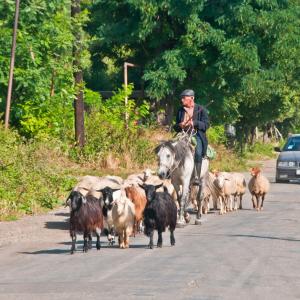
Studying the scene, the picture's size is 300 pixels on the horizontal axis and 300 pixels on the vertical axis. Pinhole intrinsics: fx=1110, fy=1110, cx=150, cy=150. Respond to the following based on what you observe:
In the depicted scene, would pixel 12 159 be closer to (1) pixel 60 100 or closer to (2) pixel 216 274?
(1) pixel 60 100

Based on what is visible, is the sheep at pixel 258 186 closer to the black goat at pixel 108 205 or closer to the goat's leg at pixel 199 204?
the goat's leg at pixel 199 204

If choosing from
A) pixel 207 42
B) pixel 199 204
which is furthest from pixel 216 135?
pixel 199 204

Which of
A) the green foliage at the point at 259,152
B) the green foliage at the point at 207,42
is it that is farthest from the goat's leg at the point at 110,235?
the green foliage at the point at 259,152

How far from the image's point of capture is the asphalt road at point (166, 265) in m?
12.0

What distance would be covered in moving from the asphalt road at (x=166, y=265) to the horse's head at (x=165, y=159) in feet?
3.71

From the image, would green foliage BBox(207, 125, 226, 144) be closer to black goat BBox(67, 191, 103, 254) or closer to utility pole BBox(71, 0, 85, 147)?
utility pole BBox(71, 0, 85, 147)

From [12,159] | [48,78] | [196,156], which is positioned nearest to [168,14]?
[48,78]

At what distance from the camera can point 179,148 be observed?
20.9 metres

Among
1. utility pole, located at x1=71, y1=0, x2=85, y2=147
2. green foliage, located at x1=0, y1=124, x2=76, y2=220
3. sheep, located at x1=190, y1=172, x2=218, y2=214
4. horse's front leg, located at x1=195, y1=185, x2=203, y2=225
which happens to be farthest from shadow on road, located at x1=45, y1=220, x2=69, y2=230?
utility pole, located at x1=71, y1=0, x2=85, y2=147

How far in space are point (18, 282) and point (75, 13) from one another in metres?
24.2

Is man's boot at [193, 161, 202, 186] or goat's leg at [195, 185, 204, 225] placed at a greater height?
man's boot at [193, 161, 202, 186]

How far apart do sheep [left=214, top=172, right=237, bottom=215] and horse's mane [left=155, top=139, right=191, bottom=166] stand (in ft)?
11.1

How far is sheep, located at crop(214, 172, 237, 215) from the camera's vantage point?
24.6 metres

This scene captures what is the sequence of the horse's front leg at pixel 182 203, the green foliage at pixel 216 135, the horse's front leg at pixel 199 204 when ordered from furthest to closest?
the green foliage at pixel 216 135, the horse's front leg at pixel 199 204, the horse's front leg at pixel 182 203
